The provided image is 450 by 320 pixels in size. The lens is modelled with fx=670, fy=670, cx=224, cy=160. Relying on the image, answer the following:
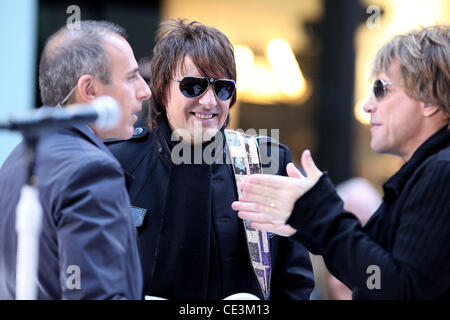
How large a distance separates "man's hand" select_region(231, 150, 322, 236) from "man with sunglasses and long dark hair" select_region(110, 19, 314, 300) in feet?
1.97

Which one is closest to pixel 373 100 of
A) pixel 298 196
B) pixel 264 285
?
pixel 298 196

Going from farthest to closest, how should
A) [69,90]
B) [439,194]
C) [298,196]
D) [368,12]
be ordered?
[368,12]
[69,90]
[298,196]
[439,194]

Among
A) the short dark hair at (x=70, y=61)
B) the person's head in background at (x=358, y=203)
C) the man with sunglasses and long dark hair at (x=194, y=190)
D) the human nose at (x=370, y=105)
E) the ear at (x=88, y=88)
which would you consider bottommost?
the person's head in background at (x=358, y=203)

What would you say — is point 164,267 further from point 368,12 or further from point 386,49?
point 368,12

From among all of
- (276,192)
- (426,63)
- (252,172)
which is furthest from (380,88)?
(252,172)

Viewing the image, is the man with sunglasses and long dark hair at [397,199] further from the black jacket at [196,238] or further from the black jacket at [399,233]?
the black jacket at [196,238]

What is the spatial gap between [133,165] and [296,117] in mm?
5566

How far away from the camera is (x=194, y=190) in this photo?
128 inches

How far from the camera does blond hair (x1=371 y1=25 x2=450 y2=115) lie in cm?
246

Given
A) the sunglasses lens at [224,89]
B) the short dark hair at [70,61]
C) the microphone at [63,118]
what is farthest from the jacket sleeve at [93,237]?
the sunglasses lens at [224,89]

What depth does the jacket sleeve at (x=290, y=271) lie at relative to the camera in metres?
3.35

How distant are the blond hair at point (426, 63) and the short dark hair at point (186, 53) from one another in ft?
3.47

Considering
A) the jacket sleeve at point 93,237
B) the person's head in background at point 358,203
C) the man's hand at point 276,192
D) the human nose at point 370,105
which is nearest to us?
the jacket sleeve at point 93,237

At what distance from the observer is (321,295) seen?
570cm
